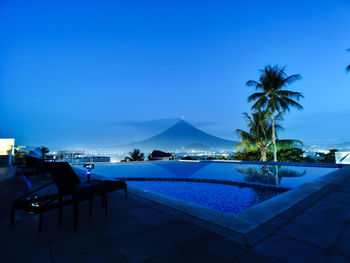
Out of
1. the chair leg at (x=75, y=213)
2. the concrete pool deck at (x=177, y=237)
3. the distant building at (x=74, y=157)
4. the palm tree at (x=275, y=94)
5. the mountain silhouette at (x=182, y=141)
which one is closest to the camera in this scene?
the concrete pool deck at (x=177, y=237)

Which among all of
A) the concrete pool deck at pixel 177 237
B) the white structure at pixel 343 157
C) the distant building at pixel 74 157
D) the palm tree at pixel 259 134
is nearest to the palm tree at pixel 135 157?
the distant building at pixel 74 157

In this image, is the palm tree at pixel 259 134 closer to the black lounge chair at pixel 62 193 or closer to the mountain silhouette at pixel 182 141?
the black lounge chair at pixel 62 193

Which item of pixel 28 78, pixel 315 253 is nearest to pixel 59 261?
pixel 315 253

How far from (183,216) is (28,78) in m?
89.1

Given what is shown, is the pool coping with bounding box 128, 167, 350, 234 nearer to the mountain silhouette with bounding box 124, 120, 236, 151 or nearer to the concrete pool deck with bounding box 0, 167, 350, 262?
the concrete pool deck with bounding box 0, 167, 350, 262

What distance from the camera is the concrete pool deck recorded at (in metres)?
1.69

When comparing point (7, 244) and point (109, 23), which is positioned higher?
point (109, 23)

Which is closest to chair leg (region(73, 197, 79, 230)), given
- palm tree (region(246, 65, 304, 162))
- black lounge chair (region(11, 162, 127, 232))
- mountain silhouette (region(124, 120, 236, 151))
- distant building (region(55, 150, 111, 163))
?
black lounge chair (region(11, 162, 127, 232))

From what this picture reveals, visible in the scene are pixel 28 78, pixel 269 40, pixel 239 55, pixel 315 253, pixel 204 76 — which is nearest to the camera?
pixel 315 253

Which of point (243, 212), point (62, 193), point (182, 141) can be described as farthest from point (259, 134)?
point (182, 141)

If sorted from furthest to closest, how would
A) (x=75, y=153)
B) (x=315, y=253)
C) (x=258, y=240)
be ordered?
(x=75, y=153) → (x=258, y=240) → (x=315, y=253)

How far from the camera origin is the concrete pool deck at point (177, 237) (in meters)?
1.69

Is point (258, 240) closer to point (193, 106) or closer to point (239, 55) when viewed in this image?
point (239, 55)

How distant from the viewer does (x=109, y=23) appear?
97.7ft
